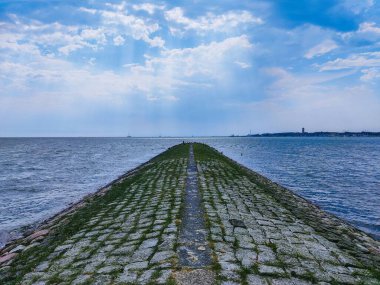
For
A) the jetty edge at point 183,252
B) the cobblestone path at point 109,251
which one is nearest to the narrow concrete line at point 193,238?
the jetty edge at point 183,252

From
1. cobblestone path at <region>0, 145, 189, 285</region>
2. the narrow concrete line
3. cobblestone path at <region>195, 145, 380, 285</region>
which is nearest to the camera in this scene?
cobblestone path at <region>195, 145, 380, 285</region>

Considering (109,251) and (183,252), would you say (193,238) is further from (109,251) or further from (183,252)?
(109,251)

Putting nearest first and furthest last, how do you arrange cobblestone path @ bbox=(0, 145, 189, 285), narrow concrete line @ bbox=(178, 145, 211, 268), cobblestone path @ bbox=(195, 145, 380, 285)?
cobblestone path @ bbox=(195, 145, 380, 285) → cobblestone path @ bbox=(0, 145, 189, 285) → narrow concrete line @ bbox=(178, 145, 211, 268)

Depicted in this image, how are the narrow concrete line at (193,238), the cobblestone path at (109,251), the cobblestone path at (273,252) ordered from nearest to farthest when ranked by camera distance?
the cobblestone path at (273,252) < the cobblestone path at (109,251) < the narrow concrete line at (193,238)

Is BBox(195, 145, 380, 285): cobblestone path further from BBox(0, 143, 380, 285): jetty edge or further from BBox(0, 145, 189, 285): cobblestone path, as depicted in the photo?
BBox(0, 145, 189, 285): cobblestone path

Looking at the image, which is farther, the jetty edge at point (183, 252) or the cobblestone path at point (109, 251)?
the cobblestone path at point (109, 251)

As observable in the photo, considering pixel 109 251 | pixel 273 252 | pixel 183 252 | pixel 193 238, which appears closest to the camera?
pixel 183 252

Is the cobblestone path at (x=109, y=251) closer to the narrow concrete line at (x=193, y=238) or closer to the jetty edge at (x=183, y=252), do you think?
the jetty edge at (x=183, y=252)

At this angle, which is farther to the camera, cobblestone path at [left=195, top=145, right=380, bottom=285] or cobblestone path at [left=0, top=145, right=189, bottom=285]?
cobblestone path at [left=0, top=145, right=189, bottom=285]

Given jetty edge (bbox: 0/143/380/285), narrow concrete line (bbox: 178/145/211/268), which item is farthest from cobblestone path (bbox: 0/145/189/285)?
narrow concrete line (bbox: 178/145/211/268)

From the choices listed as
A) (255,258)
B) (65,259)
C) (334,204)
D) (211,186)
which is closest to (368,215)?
(334,204)

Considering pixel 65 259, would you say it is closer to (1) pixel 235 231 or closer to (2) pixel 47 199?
(1) pixel 235 231

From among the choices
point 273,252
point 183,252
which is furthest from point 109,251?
point 273,252

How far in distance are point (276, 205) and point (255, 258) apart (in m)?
6.03
